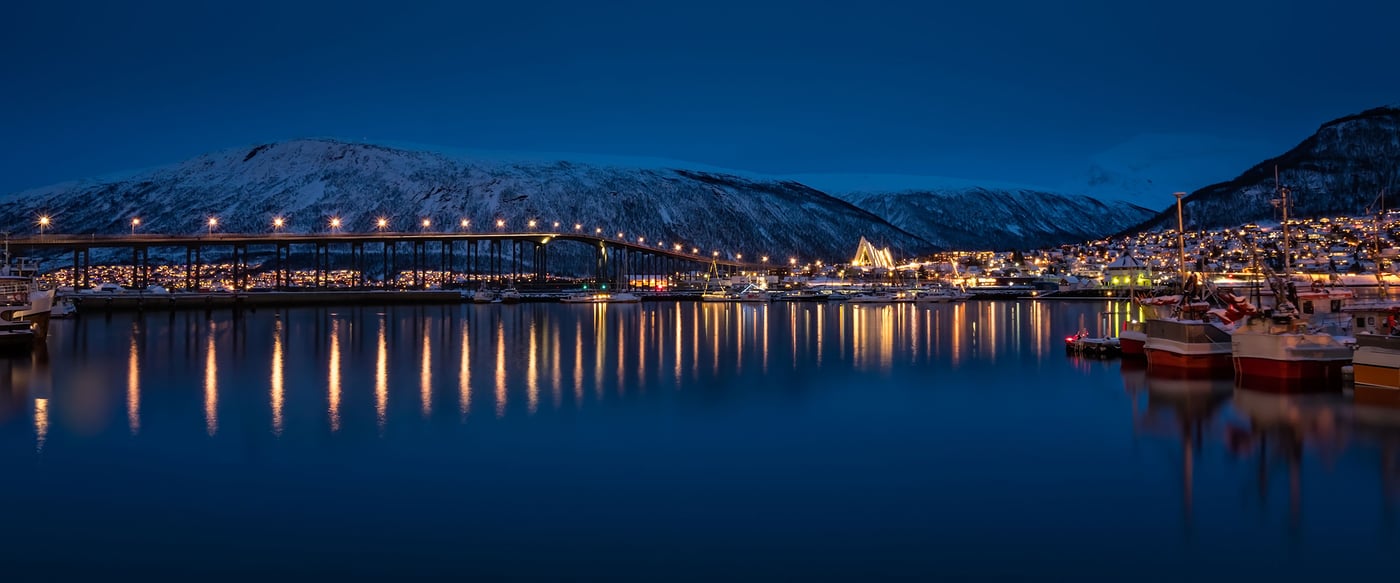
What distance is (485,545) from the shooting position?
424 inches

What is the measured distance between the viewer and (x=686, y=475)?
14.6m

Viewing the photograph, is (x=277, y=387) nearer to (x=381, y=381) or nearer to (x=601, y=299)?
(x=381, y=381)

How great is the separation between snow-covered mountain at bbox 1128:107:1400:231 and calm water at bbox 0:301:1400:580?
178 metres

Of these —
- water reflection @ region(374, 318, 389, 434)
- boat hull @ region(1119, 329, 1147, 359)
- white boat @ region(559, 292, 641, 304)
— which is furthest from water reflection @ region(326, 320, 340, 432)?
white boat @ region(559, 292, 641, 304)

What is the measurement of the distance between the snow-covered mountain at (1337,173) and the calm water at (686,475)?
585 ft

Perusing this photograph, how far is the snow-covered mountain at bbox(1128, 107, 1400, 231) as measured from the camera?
179125 millimetres

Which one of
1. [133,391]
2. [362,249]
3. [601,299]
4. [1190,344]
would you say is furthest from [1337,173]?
[133,391]

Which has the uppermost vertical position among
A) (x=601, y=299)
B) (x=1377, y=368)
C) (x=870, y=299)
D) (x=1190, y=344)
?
(x=601, y=299)

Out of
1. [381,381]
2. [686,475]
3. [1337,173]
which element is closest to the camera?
[686,475]

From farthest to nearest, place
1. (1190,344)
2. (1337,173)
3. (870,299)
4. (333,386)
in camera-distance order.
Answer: (1337,173)
(870,299)
(333,386)
(1190,344)

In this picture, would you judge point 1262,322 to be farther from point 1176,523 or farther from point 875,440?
point 1176,523

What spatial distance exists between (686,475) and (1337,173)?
206547 millimetres

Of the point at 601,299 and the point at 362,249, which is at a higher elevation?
the point at 362,249

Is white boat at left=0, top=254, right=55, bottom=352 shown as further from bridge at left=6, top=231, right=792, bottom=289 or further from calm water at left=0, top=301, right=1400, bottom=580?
bridge at left=6, top=231, right=792, bottom=289
